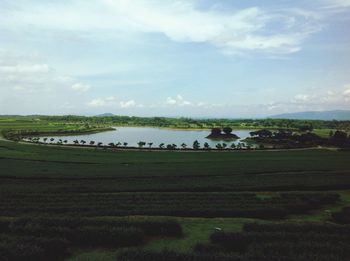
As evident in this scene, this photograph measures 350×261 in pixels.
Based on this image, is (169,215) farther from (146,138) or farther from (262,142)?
(146,138)

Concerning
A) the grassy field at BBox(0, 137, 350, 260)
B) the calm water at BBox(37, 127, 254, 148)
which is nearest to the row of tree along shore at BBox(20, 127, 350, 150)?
the calm water at BBox(37, 127, 254, 148)

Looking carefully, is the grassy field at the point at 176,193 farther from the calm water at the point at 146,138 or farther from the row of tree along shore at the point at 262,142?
the calm water at the point at 146,138

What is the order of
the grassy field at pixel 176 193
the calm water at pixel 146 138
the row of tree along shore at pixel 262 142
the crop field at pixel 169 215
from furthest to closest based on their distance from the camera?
the calm water at pixel 146 138 < the row of tree along shore at pixel 262 142 < the grassy field at pixel 176 193 < the crop field at pixel 169 215

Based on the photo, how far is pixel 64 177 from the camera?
38.8 m

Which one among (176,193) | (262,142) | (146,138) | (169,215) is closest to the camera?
(169,215)

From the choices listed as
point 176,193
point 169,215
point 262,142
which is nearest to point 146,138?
point 262,142

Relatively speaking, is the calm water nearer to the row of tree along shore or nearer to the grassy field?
the row of tree along shore

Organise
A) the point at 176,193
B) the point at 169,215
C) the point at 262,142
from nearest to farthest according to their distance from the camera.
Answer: the point at 169,215, the point at 176,193, the point at 262,142

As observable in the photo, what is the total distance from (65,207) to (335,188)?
27.2 metres

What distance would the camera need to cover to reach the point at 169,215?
902 inches

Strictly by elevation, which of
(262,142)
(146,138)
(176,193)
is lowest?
(176,193)

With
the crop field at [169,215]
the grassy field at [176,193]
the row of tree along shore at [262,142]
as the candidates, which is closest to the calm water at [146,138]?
the row of tree along shore at [262,142]

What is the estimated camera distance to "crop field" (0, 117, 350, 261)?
52.4 ft

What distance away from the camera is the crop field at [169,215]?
1597cm
